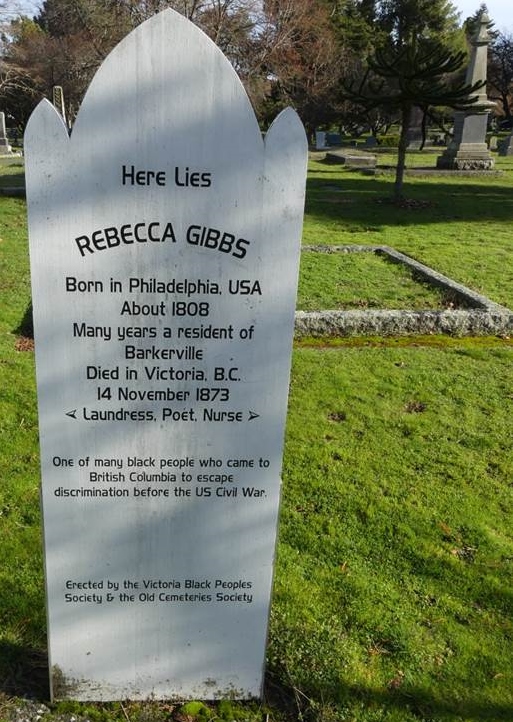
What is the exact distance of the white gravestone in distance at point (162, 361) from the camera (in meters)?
1.95

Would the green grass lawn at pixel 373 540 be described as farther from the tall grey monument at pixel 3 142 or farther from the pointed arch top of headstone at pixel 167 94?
the tall grey monument at pixel 3 142

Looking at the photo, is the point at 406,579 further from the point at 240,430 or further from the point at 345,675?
the point at 240,430

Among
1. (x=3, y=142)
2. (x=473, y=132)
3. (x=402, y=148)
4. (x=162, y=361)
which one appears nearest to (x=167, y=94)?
(x=162, y=361)

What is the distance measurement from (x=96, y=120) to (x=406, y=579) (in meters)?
2.80

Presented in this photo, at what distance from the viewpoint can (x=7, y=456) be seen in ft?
14.5

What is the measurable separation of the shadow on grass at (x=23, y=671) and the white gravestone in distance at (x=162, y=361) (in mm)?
149

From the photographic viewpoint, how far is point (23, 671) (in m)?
2.73

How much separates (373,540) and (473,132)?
74.2 ft

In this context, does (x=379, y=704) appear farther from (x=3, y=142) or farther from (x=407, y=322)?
(x=3, y=142)

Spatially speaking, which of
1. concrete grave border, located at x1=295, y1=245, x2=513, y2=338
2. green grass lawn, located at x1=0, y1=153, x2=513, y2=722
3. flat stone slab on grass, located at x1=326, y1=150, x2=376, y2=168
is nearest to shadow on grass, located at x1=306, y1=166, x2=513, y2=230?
flat stone slab on grass, located at x1=326, y1=150, x2=376, y2=168

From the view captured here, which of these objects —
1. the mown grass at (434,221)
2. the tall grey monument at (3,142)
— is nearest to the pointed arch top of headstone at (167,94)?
the mown grass at (434,221)

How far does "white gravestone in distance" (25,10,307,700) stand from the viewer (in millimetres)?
1954

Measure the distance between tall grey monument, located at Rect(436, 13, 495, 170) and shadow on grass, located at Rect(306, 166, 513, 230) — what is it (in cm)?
111

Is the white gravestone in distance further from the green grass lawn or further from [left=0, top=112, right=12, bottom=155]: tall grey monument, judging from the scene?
[left=0, top=112, right=12, bottom=155]: tall grey monument
